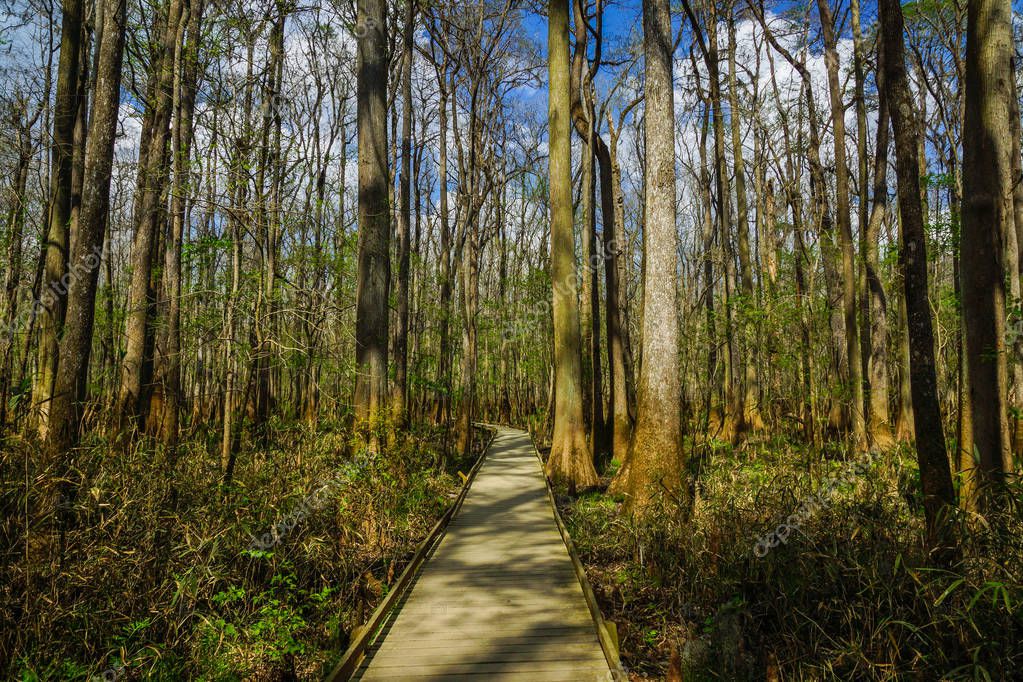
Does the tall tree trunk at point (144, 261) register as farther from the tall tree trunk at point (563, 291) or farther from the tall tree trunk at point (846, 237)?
the tall tree trunk at point (846, 237)

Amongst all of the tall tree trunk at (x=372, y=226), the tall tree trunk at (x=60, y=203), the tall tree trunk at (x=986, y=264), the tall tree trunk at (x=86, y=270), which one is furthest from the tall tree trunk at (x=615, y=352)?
the tall tree trunk at (x=60, y=203)

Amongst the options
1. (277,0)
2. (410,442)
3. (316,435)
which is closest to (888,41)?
(277,0)

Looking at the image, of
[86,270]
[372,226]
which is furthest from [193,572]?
[372,226]

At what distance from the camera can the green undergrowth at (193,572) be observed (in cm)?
359

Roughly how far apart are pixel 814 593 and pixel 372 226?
291 inches

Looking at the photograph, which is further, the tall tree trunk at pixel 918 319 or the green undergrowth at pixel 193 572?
the tall tree trunk at pixel 918 319

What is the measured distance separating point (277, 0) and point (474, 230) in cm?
1174

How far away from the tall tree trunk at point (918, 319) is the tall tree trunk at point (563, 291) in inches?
227

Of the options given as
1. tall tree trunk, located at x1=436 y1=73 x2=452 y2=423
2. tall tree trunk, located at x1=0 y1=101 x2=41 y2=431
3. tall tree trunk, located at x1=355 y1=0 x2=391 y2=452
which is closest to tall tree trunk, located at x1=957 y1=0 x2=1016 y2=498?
tall tree trunk, located at x1=355 y1=0 x2=391 y2=452

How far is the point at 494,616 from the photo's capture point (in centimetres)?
453

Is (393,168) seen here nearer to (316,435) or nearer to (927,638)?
(316,435)

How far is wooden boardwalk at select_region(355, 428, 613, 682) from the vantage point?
3699 mm

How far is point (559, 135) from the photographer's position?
401 inches

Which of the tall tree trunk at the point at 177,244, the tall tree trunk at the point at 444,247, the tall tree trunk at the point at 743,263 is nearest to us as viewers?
the tall tree trunk at the point at 177,244
